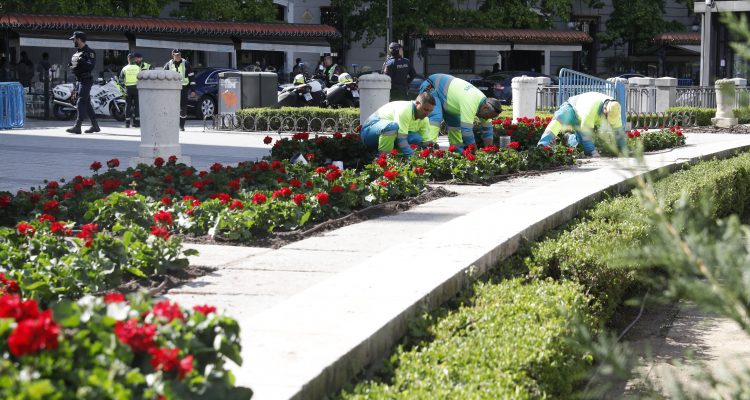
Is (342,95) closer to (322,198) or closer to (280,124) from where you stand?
(280,124)

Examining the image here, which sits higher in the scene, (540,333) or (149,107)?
(149,107)

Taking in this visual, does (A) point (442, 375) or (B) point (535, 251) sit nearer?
(A) point (442, 375)

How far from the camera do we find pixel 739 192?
39.4 ft

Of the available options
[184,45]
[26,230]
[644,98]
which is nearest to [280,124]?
[644,98]

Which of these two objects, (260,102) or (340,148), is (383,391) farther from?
(260,102)

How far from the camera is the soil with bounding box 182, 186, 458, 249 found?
769 cm

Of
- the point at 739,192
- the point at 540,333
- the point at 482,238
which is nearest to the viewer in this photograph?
the point at 540,333

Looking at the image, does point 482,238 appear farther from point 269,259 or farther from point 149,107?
point 149,107

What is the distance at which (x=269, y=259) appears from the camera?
22.9 ft

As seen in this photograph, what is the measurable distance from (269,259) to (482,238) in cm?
129

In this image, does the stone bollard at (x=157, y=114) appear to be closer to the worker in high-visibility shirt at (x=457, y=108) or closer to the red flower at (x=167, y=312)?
the worker in high-visibility shirt at (x=457, y=108)

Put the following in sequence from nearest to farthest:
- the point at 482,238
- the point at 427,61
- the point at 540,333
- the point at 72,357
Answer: the point at 72,357 < the point at 540,333 < the point at 482,238 < the point at 427,61

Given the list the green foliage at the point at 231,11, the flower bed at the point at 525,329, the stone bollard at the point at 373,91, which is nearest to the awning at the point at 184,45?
the green foliage at the point at 231,11

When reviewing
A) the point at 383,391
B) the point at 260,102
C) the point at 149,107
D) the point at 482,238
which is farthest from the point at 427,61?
the point at 383,391
